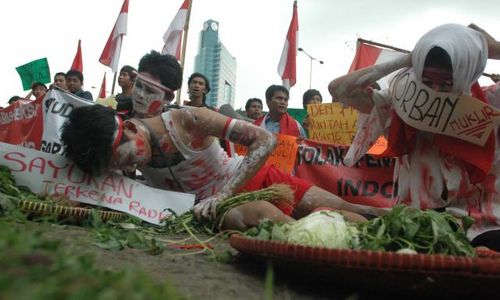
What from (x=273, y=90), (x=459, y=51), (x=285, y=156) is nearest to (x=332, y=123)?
(x=273, y=90)

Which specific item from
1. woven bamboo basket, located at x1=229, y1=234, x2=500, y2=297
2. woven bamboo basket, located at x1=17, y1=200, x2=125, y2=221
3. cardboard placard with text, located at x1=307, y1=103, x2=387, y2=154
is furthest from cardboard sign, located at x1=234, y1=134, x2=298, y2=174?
woven bamboo basket, located at x1=229, y1=234, x2=500, y2=297

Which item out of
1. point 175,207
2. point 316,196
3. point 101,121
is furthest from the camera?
point 316,196

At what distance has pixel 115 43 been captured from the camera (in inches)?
367

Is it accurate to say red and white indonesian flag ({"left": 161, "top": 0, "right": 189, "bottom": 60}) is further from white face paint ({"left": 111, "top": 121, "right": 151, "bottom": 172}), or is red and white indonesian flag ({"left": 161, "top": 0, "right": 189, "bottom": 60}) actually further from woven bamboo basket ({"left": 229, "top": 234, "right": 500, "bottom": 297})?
woven bamboo basket ({"left": 229, "top": 234, "right": 500, "bottom": 297})

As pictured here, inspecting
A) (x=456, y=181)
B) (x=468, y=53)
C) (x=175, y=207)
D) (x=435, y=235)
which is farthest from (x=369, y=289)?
(x=175, y=207)

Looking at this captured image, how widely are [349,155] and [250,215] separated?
3.62 ft

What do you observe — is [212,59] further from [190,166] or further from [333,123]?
[190,166]

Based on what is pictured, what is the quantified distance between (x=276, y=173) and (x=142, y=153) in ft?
3.29

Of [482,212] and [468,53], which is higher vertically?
[468,53]

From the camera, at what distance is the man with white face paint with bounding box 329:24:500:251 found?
8.73 ft

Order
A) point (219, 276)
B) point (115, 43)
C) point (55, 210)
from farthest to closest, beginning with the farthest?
point (115, 43)
point (55, 210)
point (219, 276)

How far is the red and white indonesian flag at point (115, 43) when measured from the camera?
360 inches

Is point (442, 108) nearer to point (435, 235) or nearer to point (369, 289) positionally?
point (435, 235)

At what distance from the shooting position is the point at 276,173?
352 centimetres
